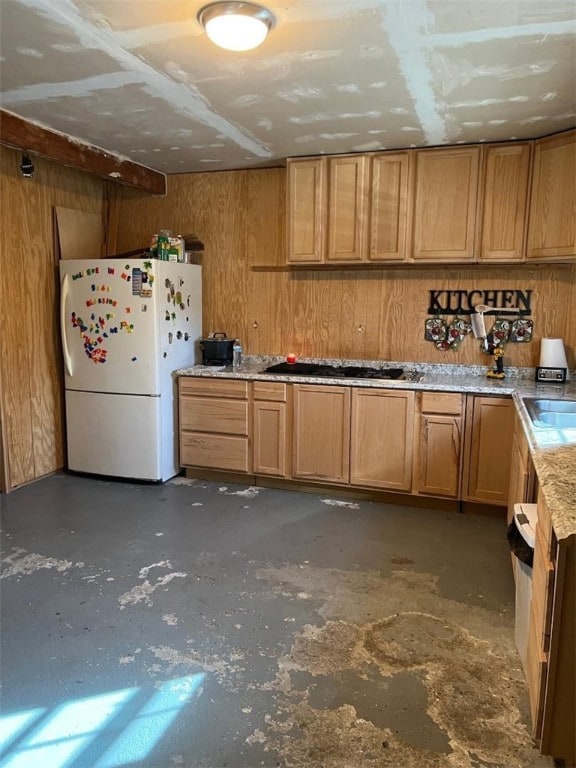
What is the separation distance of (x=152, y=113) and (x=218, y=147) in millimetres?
720

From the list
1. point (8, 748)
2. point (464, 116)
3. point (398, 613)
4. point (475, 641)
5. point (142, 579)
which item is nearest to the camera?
point (8, 748)

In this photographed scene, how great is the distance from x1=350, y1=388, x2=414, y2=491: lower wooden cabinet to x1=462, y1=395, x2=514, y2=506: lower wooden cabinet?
0.37m

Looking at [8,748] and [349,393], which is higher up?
[349,393]

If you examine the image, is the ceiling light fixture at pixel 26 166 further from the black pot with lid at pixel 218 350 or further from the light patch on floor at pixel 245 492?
the light patch on floor at pixel 245 492

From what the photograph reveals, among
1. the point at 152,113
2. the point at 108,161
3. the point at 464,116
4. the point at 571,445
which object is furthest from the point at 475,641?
the point at 108,161

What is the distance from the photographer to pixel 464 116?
3012 mm

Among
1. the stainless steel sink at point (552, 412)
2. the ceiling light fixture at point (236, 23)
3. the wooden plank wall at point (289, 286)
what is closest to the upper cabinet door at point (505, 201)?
the wooden plank wall at point (289, 286)

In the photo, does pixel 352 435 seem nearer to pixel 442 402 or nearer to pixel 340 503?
pixel 340 503

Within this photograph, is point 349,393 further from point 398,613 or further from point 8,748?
point 8,748

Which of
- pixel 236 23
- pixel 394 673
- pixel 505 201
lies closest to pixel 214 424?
pixel 394 673

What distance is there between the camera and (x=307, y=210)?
387 cm

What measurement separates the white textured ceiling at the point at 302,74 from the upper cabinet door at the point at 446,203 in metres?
0.11

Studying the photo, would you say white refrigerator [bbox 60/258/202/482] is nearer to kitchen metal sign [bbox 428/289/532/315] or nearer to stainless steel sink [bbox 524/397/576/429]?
kitchen metal sign [bbox 428/289/532/315]

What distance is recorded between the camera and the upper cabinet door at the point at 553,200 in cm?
323
